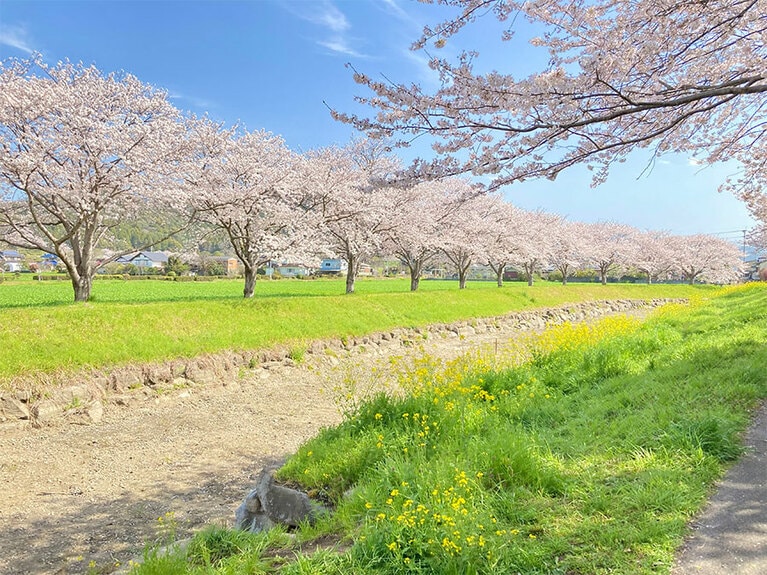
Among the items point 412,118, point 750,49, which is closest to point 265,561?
point 412,118

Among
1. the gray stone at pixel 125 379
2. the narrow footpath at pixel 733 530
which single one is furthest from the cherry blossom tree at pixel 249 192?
the narrow footpath at pixel 733 530

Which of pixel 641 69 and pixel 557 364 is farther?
pixel 557 364

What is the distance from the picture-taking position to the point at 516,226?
3419 centimetres

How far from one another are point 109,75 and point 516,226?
29.0m

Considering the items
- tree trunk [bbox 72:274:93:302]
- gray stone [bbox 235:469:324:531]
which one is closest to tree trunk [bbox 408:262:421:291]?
tree trunk [bbox 72:274:93:302]

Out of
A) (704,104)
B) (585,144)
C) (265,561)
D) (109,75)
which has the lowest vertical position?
(265,561)

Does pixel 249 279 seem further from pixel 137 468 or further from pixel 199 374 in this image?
pixel 137 468

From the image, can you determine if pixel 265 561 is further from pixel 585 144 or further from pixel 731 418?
pixel 585 144

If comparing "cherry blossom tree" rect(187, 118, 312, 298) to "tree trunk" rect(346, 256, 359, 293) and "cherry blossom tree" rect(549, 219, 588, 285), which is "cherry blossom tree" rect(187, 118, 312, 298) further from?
"cherry blossom tree" rect(549, 219, 588, 285)

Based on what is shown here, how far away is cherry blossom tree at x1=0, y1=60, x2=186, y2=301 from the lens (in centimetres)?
1141

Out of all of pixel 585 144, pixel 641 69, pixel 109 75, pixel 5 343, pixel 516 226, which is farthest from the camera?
pixel 516 226

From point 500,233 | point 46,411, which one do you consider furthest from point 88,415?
point 500,233

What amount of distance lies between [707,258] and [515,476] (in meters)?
62.8

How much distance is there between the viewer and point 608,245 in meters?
49.8
